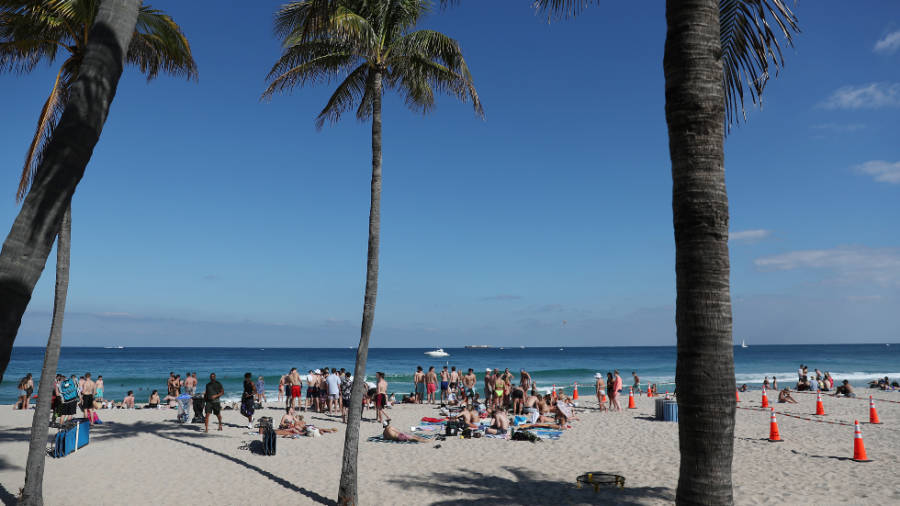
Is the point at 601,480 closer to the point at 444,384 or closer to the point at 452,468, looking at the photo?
the point at 452,468

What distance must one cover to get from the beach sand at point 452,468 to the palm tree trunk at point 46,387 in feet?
2.93

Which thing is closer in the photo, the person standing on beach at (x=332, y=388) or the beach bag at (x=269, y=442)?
the beach bag at (x=269, y=442)

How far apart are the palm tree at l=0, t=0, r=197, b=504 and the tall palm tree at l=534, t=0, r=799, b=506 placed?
6881 millimetres

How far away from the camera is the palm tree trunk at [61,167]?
3.00m

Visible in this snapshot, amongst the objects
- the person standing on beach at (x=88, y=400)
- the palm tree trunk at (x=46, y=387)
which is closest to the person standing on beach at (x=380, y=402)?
the person standing on beach at (x=88, y=400)

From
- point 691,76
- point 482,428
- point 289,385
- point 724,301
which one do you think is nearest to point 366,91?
point 691,76

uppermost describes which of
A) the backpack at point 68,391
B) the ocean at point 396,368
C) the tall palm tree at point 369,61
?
the tall palm tree at point 369,61

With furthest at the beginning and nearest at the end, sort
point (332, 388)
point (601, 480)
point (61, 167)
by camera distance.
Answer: point (332, 388)
point (601, 480)
point (61, 167)

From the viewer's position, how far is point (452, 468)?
1109cm

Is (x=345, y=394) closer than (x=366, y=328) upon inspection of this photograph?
No

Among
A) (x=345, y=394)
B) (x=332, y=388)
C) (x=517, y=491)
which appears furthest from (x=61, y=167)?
(x=332, y=388)

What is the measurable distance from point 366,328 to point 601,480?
4.82 m

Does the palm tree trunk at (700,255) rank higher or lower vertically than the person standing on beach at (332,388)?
higher

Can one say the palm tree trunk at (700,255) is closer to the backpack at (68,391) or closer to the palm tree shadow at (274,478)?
the palm tree shadow at (274,478)
